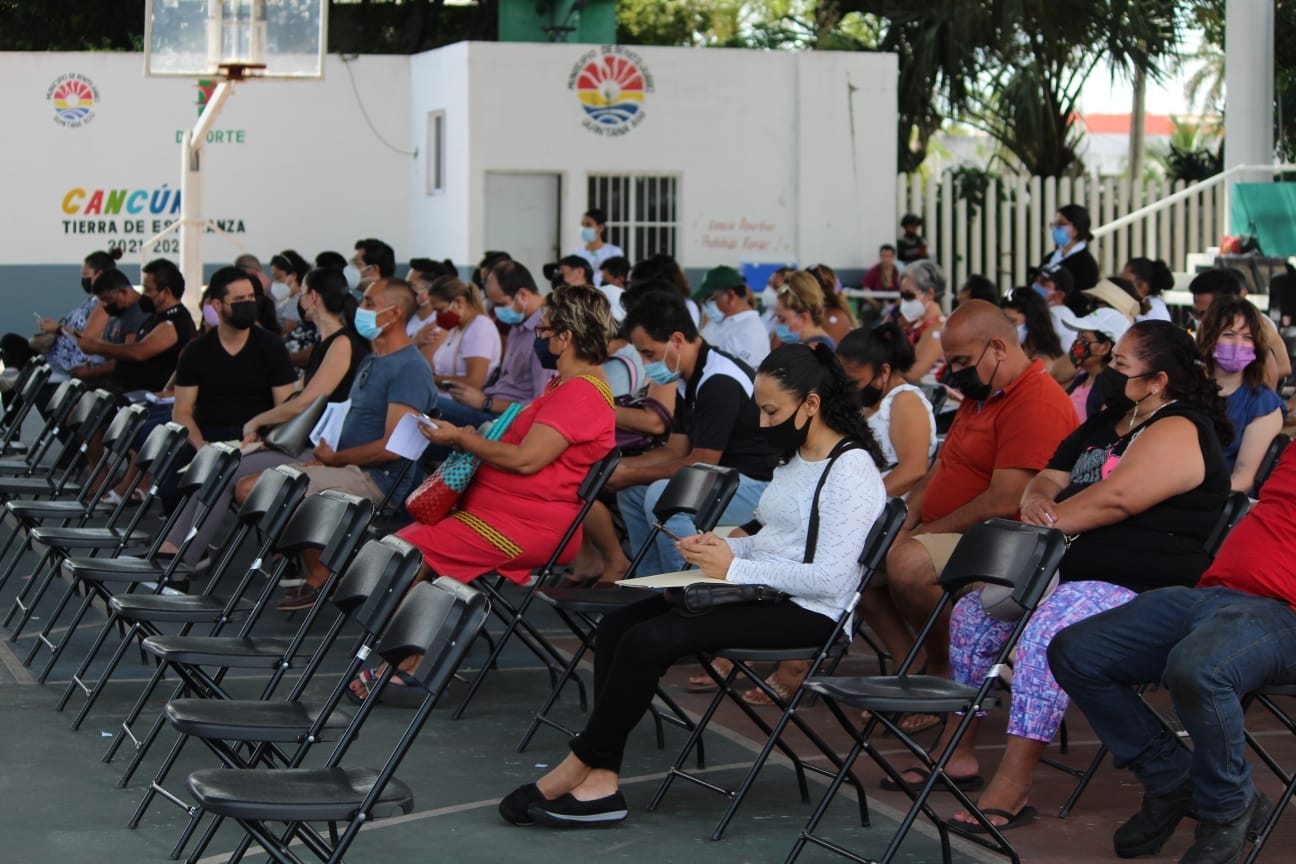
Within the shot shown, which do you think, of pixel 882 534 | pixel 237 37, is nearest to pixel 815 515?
pixel 882 534

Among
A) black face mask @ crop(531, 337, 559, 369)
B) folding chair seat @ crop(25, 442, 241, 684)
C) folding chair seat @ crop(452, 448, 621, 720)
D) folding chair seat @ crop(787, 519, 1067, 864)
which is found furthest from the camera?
black face mask @ crop(531, 337, 559, 369)

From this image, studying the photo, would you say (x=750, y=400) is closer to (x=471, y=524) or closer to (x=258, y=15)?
(x=471, y=524)

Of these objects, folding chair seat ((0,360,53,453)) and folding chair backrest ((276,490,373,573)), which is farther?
folding chair seat ((0,360,53,453))

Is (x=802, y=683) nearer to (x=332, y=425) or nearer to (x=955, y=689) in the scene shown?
(x=955, y=689)

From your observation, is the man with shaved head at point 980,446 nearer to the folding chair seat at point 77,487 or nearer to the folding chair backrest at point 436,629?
the folding chair backrest at point 436,629

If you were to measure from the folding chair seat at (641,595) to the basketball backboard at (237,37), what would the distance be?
23.8 feet

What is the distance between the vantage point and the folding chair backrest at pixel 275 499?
605 cm

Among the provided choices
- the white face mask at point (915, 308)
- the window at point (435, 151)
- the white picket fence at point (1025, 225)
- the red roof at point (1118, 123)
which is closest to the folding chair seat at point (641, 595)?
the white face mask at point (915, 308)

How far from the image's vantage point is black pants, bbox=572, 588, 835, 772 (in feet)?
16.4

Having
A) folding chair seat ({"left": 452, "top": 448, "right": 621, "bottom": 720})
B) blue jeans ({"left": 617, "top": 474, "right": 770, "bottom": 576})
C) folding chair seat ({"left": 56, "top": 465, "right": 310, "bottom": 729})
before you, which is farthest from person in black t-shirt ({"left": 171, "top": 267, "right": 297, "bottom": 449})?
folding chair seat ({"left": 452, "top": 448, "right": 621, "bottom": 720})

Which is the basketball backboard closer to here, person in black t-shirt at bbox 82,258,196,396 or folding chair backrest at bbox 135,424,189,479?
person in black t-shirt at bbox 82,258,196,396

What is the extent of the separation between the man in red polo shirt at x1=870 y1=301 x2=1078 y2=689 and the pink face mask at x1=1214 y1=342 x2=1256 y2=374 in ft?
3.21

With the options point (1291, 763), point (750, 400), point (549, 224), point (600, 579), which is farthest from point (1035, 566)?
point (549, 224)

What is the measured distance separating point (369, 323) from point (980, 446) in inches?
122
